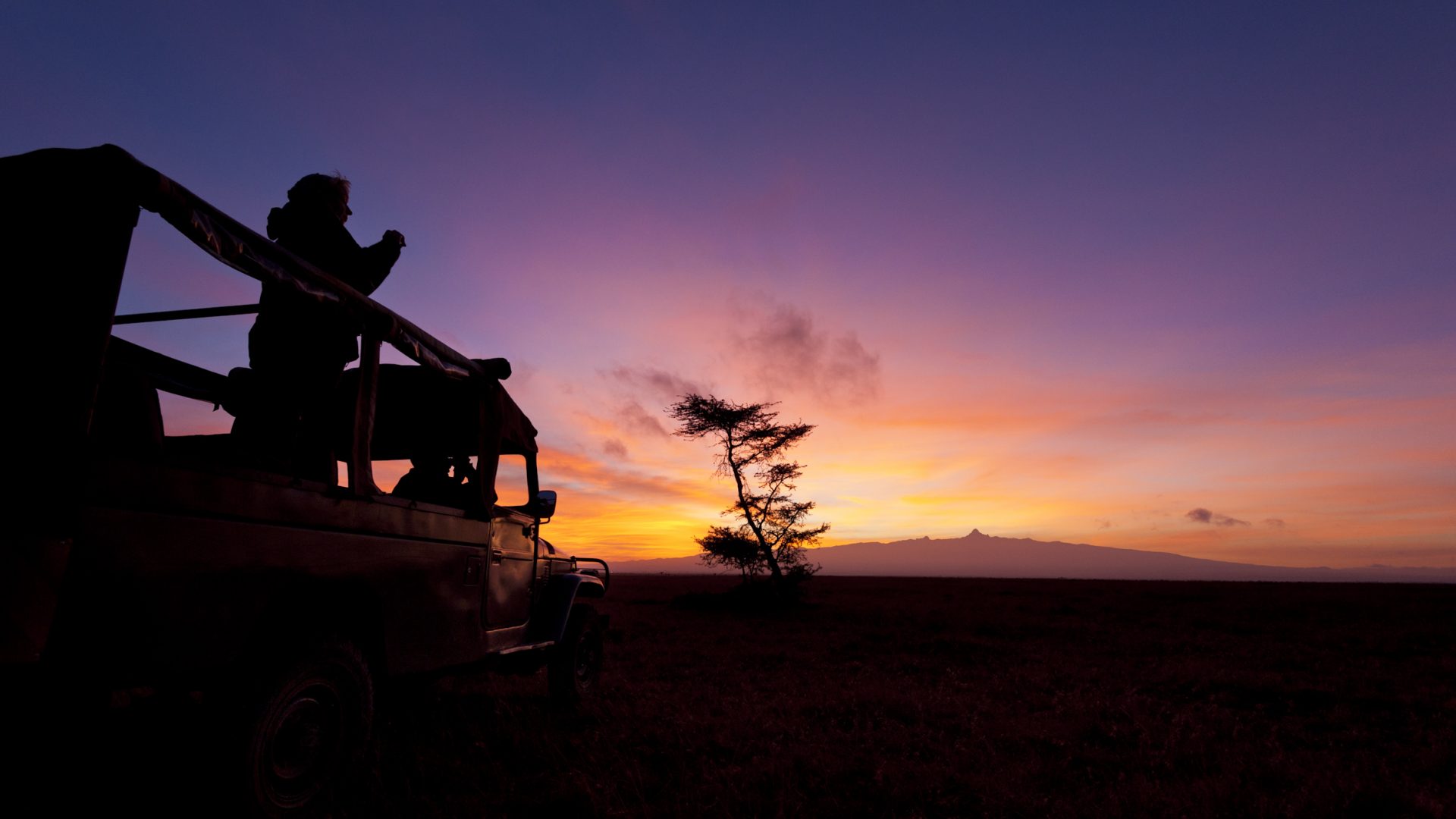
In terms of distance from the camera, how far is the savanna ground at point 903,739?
4.35 m

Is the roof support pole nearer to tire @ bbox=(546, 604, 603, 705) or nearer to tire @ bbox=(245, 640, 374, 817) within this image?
tire @ bbox=(245, 640, 374, 817)

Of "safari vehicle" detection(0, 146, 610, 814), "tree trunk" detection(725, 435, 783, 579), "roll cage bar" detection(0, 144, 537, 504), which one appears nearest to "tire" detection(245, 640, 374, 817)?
"safari vehicle" detection(0, 146, 610, 814)

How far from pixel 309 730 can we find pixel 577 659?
3.80m

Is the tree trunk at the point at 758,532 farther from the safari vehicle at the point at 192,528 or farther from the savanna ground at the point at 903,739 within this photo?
the safari vehicle at the point at 192,528

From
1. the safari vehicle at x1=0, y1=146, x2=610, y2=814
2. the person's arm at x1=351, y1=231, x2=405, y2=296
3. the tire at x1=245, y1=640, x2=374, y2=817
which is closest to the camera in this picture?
the safari vehicle at x1=0, y1=146, x2=610, y2=814

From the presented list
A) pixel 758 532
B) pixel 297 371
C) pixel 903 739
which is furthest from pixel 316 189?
pixel 758 532

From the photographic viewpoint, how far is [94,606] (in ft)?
8.34

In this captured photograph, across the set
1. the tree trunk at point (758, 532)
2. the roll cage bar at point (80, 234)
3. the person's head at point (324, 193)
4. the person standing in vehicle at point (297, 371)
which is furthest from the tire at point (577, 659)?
the tree trunk at point (758, 532)

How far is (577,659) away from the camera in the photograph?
726 centimetres

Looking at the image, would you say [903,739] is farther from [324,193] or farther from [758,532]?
[758,532]

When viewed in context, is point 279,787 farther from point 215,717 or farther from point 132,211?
point 132,211

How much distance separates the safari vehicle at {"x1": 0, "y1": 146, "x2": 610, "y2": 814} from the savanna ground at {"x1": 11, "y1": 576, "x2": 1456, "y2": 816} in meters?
0.49

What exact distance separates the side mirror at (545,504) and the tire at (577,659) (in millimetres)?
1436

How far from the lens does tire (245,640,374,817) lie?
327 centimetres
